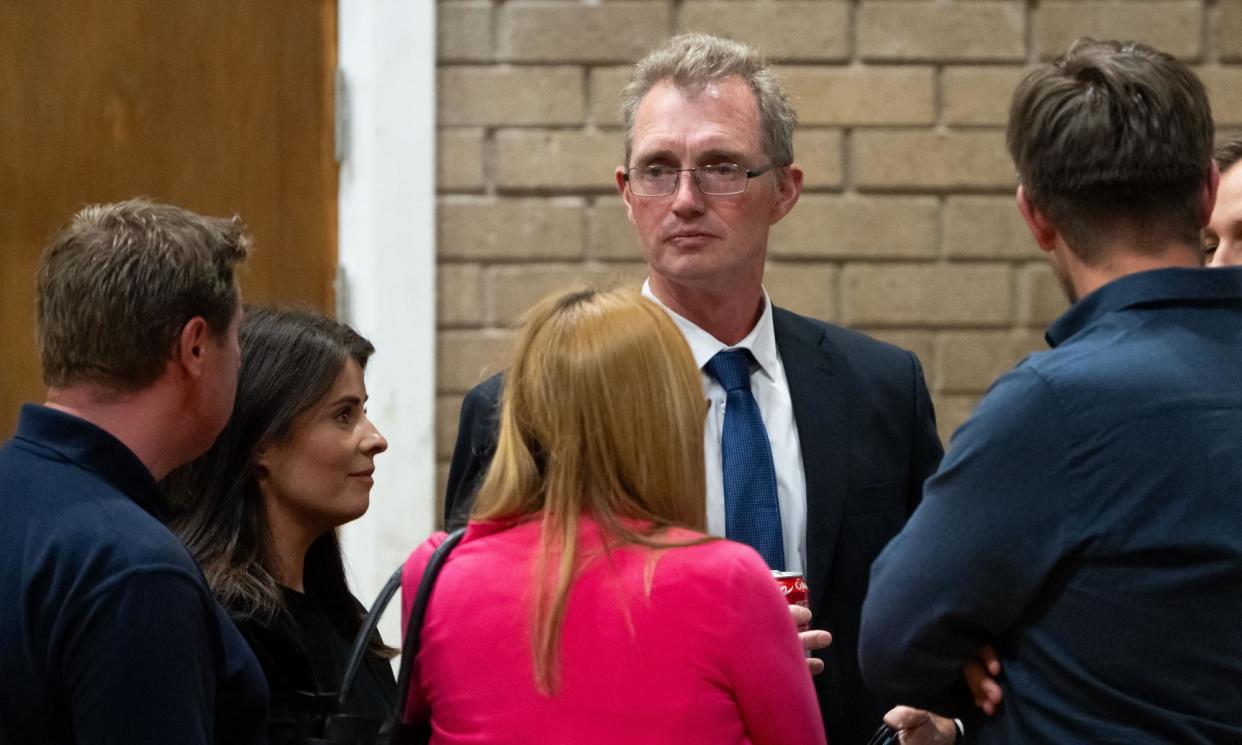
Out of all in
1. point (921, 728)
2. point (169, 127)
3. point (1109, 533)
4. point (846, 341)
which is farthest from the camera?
point (169, 127)

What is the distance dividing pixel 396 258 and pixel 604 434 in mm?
1910

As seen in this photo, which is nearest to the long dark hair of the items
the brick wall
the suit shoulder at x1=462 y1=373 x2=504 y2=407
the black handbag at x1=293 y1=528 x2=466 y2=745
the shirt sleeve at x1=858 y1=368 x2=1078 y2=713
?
the suit shoulder at x1=462 y1=373 x2=504 y2=407

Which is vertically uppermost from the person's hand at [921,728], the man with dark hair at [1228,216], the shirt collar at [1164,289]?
the man with dark hair at [1228,216]

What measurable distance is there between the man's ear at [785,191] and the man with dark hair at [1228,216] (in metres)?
0.58

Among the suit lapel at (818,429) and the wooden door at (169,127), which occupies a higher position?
the wooden door at (169,127)

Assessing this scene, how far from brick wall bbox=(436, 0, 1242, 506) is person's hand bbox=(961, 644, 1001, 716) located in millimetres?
1918

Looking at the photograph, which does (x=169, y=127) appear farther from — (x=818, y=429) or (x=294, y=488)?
(x=818, y=429)

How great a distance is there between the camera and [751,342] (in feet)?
6.98

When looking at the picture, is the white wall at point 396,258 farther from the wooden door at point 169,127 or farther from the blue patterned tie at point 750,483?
the blue patterned tie at point 750,483

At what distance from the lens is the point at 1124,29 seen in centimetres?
327

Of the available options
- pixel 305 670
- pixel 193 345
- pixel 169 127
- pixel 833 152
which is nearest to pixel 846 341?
pixel 305 670

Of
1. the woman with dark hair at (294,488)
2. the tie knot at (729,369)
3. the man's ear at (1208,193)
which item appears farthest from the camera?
the tie knot at (729,369)

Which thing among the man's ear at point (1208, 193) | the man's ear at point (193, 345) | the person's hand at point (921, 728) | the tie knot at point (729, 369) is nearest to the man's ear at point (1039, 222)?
the man's ear at point (1208, 193)

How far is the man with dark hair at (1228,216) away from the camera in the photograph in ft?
6.50
